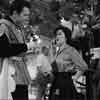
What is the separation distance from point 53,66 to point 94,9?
0.68 m

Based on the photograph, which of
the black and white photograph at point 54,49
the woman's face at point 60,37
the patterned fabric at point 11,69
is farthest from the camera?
the woman's face at point 60,37

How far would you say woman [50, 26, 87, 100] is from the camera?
3271mm

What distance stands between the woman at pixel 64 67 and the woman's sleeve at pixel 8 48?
1.13 ft

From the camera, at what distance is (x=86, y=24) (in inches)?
133

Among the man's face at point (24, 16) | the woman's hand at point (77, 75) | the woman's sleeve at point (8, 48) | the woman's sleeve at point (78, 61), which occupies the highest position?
the man's face at point (24, 16)

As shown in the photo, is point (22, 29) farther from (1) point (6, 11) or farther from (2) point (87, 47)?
(2) point (87, 47)

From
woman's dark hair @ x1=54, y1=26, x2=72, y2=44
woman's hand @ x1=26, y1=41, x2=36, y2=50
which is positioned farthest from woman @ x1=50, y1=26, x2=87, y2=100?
woman's hand @ x1=26, y1=41, x2=36, y2=50

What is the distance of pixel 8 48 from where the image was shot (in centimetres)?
316

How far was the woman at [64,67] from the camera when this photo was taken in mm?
3271

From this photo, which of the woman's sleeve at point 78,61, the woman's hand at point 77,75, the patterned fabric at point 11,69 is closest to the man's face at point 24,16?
the patterned fabric at point 11,69

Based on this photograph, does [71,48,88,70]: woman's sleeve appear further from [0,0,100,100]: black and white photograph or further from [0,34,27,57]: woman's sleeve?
[0,34,27,57]: woman's sleeve

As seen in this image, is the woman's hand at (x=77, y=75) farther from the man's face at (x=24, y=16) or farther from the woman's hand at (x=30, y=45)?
the man's face at (x=24, y=16)

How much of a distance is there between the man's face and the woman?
0.30 meters

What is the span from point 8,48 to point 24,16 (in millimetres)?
344
